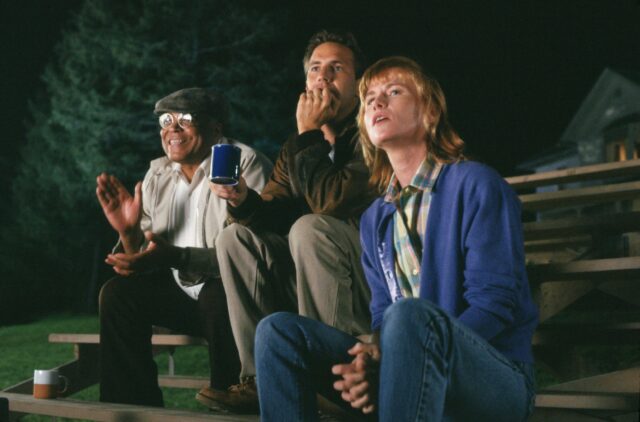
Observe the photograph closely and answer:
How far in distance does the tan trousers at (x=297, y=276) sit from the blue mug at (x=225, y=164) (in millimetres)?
253

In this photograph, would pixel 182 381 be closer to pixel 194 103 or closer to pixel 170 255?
pixel 170 255

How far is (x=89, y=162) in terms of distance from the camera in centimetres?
1936

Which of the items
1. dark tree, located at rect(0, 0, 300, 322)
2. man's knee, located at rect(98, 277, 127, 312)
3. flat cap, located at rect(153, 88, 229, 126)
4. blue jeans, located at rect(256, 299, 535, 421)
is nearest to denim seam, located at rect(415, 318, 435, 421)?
blue jeans, located at rect(256, 299, 535, 421)

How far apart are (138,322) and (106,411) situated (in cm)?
55

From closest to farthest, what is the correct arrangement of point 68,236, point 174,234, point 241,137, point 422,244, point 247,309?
point 422,244 → point 247,309 → point 174,234 → point 241,137 → point 68,236

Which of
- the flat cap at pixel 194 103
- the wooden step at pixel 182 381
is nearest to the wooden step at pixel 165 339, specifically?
the wooden step at pixel 182 381

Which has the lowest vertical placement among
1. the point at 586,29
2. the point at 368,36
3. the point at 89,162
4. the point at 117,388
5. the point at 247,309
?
the point at 117,388

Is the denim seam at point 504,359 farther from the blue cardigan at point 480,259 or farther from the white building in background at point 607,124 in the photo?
the white building in background at point 607,124

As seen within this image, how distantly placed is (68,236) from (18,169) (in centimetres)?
286

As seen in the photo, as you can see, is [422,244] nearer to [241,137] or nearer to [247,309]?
[247,309]

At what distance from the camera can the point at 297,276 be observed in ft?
9.29

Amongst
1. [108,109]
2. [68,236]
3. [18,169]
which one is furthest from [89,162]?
[18,169]

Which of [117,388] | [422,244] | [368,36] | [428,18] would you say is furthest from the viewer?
[428,18]

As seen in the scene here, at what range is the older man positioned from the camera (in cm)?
338
